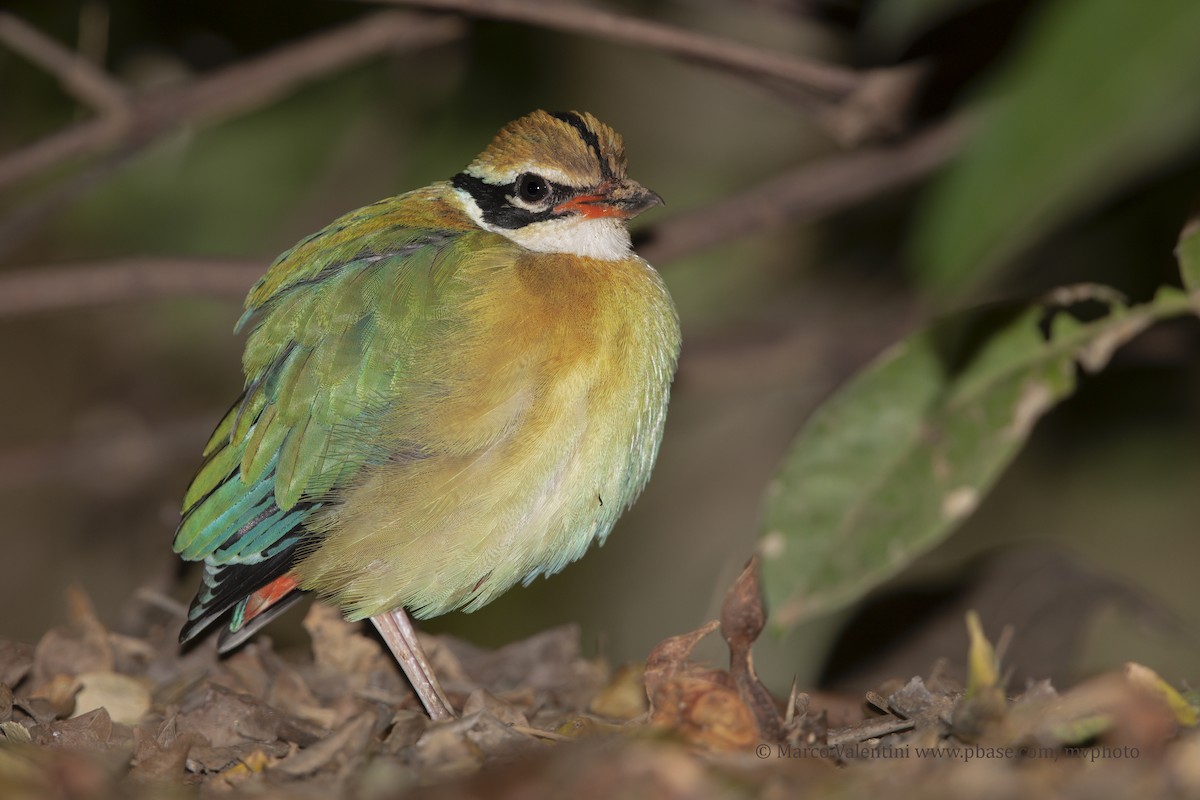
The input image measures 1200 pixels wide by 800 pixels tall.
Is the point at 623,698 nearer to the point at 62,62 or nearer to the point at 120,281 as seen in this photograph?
the point at 120,281

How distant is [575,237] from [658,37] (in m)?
0.86

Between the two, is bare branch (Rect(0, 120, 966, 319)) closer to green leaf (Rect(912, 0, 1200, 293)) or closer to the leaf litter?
the leaf litter

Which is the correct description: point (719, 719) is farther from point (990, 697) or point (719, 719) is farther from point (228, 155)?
point (228, 155)

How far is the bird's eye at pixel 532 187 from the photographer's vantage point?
14.2ft

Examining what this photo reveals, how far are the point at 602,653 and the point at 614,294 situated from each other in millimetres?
1282

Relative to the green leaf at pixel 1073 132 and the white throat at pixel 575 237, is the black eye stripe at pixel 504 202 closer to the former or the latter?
the white throat at pixel 575 237

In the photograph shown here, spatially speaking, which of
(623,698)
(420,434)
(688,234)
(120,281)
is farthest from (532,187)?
(120,281)

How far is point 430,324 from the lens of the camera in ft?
12.8

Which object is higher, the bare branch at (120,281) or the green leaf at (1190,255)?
the bare branch at (120,281)

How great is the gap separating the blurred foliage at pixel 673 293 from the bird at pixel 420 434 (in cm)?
121

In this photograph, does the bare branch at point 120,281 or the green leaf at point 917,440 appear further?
the bare branch at point 120,281

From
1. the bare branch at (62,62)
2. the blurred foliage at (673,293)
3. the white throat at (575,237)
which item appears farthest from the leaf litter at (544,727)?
the bare branch at (62,62)

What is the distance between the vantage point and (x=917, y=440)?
4121mm

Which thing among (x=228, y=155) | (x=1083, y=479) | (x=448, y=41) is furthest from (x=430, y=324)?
(x=1083, y=479)
